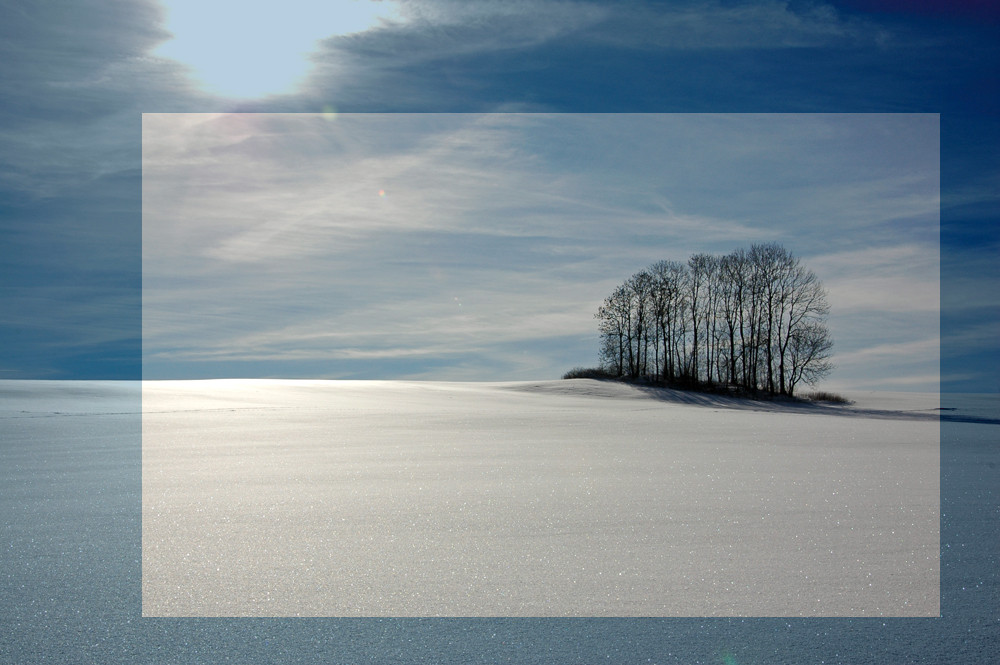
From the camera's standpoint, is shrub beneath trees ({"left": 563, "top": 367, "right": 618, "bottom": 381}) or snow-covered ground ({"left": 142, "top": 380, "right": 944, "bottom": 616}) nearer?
snow-covered ground ({"left": 142, "top": 380, "right": 944, "bottom": 616})

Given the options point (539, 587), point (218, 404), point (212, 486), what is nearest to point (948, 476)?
point (539, 587)

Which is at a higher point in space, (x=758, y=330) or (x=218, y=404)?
(x=758, y=330)

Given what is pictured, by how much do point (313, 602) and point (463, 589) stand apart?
371 millimetres

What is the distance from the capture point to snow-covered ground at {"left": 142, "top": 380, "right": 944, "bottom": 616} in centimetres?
169

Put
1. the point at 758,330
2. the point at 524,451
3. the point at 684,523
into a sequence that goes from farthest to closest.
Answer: the point at 758,330 < the point at 524,451 < the point at 684,523

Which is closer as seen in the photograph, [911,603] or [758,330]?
[911,603]

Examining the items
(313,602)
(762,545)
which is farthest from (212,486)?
(762,545)

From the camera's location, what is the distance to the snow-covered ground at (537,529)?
1689 millimetres

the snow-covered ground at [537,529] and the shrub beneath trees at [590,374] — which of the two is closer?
the snow-covered ground at [537,529]

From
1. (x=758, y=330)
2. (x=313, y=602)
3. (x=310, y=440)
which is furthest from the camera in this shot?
(x=758, y=330)

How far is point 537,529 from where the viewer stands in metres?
2.35

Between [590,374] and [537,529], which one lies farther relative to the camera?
[590,374]

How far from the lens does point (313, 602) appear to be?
5.41ft

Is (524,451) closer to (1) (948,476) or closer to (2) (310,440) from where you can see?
(2) (310,440)
